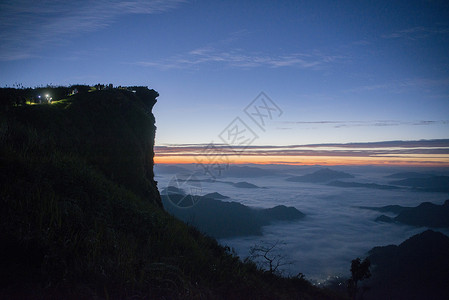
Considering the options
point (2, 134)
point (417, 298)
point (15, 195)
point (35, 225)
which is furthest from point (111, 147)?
point (417, 298)

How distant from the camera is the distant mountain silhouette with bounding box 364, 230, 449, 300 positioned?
90.1 metres

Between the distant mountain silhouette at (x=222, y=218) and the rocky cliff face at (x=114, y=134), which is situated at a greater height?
the rocky cliff face at (x=114, y=134)

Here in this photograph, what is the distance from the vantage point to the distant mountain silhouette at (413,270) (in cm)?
9006

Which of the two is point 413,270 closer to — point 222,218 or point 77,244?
point 222,218

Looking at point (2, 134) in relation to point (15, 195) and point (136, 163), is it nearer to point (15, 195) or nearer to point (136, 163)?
point (15, 195)

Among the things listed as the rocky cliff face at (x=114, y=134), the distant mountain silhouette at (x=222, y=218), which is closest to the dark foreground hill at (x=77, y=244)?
the rocky cliff face at (x=114, y=134)

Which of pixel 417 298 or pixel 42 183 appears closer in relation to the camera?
pixel 42 183

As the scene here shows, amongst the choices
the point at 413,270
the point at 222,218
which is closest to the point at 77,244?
the point at 413,270

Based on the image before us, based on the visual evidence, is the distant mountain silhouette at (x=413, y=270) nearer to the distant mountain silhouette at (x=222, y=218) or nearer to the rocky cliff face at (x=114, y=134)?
the distant mountain silhouette at (x=222, y=218)

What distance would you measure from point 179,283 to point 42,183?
435 cm

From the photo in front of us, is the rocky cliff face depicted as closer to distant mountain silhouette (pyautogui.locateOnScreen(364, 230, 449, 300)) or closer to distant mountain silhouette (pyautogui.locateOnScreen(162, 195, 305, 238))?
distant mountain silhouette (pyautogui.locateOnScreen(364, 230, 449, 300))

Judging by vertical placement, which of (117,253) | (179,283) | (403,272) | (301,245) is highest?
(117,253)

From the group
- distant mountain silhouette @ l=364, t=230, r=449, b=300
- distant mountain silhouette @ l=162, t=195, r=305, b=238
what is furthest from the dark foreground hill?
distant mountain silhouette @ l=162, t=195, r=305, b=238

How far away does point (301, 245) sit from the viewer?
171750 mm
